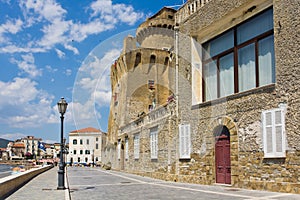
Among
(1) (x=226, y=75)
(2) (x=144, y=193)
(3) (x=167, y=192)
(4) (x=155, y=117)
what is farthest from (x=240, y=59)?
(4) (x=155, y=117)

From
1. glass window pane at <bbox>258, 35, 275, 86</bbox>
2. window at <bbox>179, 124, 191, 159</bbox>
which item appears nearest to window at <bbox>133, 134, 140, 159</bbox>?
window at <bbox>179, 124, 191, 159</bbox>

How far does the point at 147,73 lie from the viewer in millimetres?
40438

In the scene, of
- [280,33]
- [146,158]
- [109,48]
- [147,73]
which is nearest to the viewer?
[280,33]

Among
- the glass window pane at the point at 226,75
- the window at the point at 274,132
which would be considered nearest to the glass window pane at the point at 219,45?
the glass window pane at the point at 226,75

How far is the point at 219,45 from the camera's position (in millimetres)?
14586

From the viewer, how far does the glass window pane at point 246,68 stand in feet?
41.4

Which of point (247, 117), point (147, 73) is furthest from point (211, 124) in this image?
point (147, 73)

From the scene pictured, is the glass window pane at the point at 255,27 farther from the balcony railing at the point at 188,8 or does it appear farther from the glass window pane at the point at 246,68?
the balcony railing at the point at 188,8

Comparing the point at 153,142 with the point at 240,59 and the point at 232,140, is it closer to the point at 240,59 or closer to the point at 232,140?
the point at 232,140

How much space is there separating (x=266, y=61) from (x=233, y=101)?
1.84 metres

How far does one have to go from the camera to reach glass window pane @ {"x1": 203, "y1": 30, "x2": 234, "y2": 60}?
13.9 meters

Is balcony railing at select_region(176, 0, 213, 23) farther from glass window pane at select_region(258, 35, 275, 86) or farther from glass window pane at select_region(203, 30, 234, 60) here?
glass window pane at select_region(258, 35, 275, 86)

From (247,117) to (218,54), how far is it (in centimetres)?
368

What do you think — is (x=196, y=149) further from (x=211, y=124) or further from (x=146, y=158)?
(x=146, y=158)
